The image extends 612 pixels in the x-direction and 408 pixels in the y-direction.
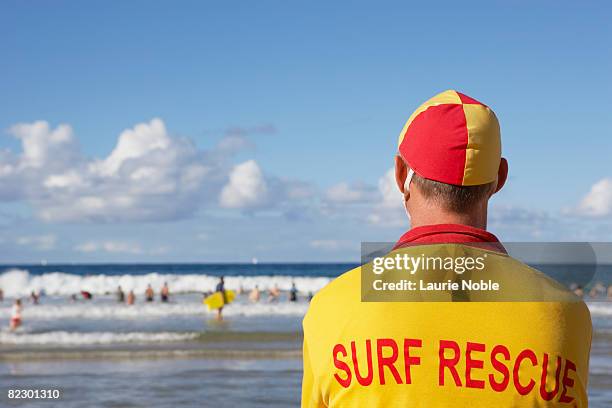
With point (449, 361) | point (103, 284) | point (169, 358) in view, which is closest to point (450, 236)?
point (449, 361)

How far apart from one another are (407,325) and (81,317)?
2785 cm

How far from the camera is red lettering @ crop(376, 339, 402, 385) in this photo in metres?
1.57

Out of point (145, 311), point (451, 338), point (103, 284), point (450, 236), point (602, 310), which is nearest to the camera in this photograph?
point (451, 338)

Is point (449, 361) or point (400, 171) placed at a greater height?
point (400, 171)

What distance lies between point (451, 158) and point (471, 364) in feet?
1.47

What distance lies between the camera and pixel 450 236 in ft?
5.46

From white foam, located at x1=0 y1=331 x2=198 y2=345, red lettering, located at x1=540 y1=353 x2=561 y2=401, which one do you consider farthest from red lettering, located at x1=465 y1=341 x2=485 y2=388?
white foam, located at x1=0 y1=331 x2=198 y2=345

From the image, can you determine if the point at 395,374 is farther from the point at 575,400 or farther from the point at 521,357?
the point at 575,400

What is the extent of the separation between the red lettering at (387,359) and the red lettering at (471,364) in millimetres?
143

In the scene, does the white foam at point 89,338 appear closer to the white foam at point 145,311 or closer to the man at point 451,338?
the white foam at point 145,311

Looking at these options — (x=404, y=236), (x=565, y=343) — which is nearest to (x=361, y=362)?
(x=404, y=236)

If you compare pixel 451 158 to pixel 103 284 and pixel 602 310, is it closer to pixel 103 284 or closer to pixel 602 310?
pixel 602 310

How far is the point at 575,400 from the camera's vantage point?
1.62m

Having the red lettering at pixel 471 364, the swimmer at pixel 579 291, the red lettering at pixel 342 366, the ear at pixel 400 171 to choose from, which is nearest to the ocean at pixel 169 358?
the swimmer at pixel 579 291
